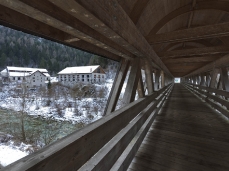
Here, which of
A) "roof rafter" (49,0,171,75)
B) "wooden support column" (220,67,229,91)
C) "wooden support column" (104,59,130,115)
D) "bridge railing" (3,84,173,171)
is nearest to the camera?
"bridge railing" (3,84,173,171)

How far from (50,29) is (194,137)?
4.01 metres

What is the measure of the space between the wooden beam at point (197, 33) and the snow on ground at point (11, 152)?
13.7m

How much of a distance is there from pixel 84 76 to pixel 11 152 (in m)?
24.4

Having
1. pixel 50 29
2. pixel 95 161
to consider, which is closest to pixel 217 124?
pixel 95 161

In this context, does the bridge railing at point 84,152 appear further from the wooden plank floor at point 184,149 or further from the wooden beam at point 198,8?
the wooden beam at point 198,8

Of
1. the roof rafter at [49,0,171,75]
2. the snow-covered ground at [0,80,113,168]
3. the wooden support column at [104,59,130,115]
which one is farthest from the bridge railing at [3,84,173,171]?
the snow-covered ground at [0,80,113,168]

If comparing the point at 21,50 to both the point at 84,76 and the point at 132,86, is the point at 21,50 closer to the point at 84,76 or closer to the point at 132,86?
the point at 132,86

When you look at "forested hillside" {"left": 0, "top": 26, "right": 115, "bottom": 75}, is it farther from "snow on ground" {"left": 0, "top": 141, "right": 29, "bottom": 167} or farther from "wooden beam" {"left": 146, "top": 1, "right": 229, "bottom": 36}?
"snow on ground" {"left": 0, "top": 141, "right": 29, "bottom": 167}

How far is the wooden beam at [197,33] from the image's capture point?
2.89m

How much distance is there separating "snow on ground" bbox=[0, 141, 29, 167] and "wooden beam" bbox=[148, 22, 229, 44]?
13.7 meters

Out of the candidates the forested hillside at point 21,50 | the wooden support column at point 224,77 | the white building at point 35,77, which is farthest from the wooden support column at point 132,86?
the white building at point 35,77

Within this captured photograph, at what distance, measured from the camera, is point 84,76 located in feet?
112

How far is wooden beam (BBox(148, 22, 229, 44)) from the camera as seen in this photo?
289cm

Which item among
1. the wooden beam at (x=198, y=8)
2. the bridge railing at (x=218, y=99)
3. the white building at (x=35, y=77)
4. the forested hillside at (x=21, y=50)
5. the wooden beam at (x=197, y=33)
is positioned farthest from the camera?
the white building at (x=35, y=77)
